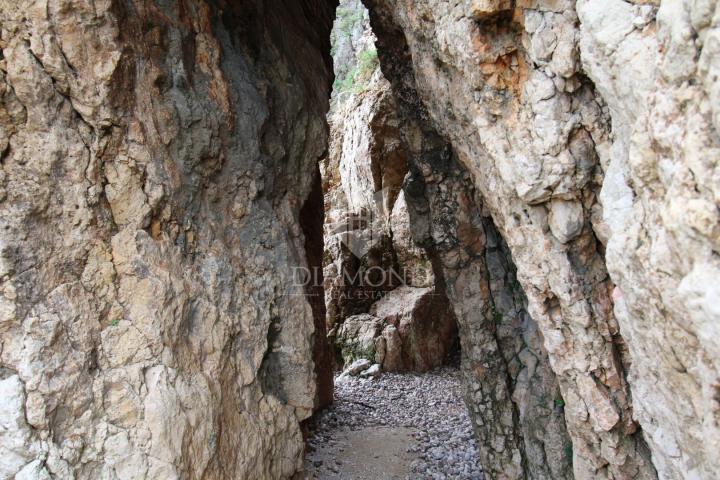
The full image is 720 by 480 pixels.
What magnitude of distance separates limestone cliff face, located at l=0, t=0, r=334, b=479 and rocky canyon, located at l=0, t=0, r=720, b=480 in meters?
0.02

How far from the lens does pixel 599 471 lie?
4.79 m

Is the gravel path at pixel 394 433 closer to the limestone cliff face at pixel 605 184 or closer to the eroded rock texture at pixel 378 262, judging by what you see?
the eroded rock texture at pixel 378 262

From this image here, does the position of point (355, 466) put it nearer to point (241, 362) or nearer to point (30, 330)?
point (241, 362)

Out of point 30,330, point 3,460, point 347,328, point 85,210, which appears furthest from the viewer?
point 347,328

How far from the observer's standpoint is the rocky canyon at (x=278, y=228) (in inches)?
110

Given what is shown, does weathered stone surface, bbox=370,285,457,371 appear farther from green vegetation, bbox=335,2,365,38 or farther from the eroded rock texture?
green vegetation, bbox=335,2,365,38

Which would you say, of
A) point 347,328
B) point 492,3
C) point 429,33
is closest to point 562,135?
point 492,3

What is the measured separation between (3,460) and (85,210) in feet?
6.47

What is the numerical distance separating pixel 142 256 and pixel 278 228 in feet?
5.95

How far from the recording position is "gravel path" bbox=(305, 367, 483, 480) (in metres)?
8.02

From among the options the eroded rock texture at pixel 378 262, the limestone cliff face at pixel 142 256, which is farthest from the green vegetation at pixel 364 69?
the limestone cliff face at pixel 142 256

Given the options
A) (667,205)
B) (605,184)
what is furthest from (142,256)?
(667,205)

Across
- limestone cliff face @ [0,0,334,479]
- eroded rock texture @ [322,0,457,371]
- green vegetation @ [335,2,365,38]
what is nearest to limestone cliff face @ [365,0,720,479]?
limestone cliff face @ [0,0,334,479]

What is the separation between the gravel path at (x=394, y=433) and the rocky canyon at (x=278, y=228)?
5.29 ft
